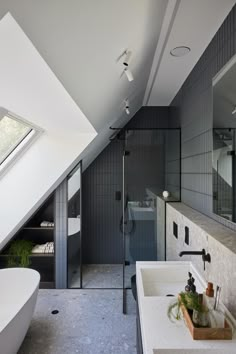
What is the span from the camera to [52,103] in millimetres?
1830

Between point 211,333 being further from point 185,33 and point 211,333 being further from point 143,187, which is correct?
point 143,187

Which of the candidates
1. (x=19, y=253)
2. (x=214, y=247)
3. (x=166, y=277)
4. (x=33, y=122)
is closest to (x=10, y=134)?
(x=33, y=122)

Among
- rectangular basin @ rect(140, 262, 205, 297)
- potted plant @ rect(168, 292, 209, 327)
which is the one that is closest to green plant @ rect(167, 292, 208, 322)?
potted plant @ rect(168, 292, 209, 327)

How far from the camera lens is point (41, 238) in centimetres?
395

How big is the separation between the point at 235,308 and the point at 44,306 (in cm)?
264

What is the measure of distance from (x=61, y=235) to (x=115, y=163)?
1.56m

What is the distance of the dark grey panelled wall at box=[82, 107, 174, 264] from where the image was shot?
166 inches

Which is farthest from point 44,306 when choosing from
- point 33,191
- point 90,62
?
point 90,62

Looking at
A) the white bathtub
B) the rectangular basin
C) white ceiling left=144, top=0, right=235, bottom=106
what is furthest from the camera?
the white bathtub

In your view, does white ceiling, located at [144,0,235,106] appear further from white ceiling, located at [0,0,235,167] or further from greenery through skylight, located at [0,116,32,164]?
greenery through skylight, located at [0,116,32,164]

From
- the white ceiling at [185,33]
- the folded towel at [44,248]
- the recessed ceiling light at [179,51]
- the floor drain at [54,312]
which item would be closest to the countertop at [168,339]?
the white ceiling at [185,33]

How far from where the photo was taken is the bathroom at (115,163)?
1269 mm

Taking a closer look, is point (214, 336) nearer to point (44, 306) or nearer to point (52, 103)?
point (52, 103)

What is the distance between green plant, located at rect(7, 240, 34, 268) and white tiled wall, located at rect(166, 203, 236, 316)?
233cm
